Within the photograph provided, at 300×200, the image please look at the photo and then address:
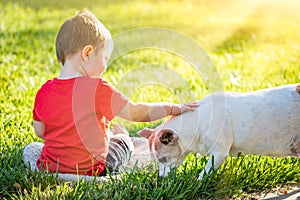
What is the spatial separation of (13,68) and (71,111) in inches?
111

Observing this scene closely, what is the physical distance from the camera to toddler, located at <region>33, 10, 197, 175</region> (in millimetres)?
3207

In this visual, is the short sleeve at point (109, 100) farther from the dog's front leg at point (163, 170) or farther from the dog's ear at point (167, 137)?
the dog's front leg at point (163, 170)

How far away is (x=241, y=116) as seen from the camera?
324 cm

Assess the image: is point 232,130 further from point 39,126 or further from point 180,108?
point 39,126

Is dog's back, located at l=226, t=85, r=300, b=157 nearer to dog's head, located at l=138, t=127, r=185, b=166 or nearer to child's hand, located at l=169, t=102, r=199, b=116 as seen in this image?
child's hand, located at l=169, t=102, r=199, b=116

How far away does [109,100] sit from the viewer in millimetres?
3201

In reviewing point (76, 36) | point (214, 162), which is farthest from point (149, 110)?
point (76, 36)

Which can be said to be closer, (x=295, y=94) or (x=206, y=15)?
(x=295, y=94)

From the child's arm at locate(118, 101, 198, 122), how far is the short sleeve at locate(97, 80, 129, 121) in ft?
0.15

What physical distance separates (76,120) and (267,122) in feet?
3.52

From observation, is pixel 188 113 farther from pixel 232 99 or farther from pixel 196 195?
pixel 196 195

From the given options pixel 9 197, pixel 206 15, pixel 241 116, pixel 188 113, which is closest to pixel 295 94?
pixel 241 116

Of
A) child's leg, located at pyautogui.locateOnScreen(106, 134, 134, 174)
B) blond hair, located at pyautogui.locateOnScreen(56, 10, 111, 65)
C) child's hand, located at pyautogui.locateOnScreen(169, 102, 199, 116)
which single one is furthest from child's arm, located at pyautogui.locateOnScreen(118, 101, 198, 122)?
blond hair, located at pyautogui.locateOnScreen(56, 10, 111, 65)

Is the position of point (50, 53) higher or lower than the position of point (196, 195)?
higher
